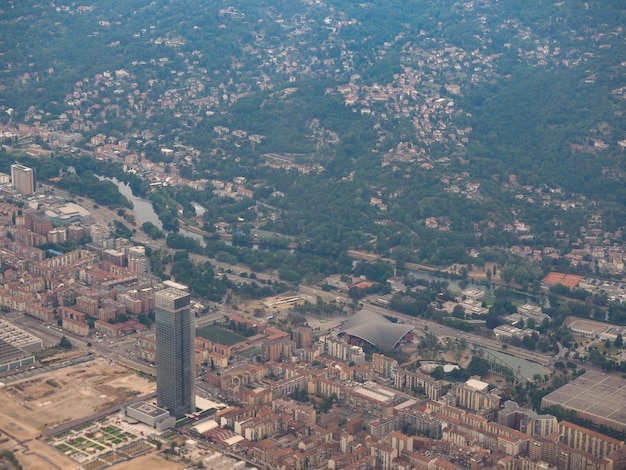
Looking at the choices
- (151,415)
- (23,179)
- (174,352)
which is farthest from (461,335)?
(23,179)

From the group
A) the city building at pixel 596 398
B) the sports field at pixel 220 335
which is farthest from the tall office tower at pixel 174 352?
the city building at pixel 596 398

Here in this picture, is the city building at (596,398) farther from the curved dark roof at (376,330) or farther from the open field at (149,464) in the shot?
the open field at (149,464)

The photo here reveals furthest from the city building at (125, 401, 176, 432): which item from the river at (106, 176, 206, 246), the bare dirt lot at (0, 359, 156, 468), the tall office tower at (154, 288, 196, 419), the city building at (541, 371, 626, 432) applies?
the river at (106, 176, 206, 246)

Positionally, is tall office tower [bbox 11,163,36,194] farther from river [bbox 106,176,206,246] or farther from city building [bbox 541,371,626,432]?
Answer: city building [bbox 541,371,626,432]

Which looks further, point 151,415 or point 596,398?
point 596,398

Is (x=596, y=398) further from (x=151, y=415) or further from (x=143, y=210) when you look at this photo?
(x=143, y=210)

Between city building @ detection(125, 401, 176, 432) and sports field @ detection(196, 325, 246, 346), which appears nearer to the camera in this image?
city building @ detection(125, 401, 176, 432)

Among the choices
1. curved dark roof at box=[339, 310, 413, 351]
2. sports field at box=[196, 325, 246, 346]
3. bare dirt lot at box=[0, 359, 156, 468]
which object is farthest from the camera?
curved dark roof at box=[339, 310, 413, 351]

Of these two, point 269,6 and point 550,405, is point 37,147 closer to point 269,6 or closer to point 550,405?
point 269,6
